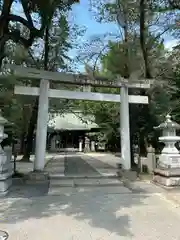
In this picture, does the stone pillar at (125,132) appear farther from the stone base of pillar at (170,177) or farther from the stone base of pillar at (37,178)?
the stone base of pillar at (37,178)

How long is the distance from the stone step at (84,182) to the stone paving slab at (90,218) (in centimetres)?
177

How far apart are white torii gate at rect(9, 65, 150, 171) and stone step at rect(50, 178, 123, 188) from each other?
91 cm

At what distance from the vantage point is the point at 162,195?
24.7 ft

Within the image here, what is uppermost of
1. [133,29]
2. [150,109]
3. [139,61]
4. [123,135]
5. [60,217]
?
[133,29]

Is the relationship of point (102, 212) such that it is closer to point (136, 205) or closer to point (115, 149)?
point (136, 205)

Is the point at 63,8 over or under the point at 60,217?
over

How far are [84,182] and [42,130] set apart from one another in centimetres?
258

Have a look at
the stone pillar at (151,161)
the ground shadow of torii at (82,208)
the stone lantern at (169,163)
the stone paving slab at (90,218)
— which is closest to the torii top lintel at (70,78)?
the stone lantern at (169,163)

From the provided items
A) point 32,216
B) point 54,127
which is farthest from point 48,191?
point 54,127

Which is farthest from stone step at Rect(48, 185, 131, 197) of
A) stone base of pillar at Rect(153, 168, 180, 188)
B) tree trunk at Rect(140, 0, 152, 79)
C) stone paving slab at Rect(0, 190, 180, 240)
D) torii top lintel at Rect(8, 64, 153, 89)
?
tree trunk at Rect(140, 0, 152, 79)

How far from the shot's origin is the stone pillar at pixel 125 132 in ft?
34.9

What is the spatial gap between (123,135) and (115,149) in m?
18.6

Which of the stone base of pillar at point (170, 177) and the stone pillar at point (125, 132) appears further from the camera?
the stone pillar at point (125, 132)

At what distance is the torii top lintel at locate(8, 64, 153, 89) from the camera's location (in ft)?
32.6
